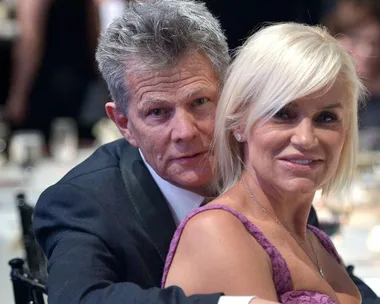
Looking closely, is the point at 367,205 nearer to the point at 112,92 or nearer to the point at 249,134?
the point at 112,92

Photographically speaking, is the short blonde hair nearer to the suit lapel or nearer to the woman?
the woman

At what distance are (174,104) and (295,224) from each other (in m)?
0.36

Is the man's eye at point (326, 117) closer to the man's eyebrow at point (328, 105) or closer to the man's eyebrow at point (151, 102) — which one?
the man's eyebrow at point (328, 105)

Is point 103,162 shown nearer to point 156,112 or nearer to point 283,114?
point 156,112

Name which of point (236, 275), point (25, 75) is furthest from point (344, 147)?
point (25, 75)

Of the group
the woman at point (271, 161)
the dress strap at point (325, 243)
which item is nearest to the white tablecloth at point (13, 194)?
the dress strap at point (325, 243)

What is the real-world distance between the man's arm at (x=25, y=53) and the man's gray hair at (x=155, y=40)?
14.0 feet

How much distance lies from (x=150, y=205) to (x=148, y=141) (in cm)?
15

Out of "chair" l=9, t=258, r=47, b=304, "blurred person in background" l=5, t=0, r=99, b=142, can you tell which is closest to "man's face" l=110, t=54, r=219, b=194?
"chair" l=9, t=258, r=47, b=304

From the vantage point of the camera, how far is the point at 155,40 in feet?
6.61

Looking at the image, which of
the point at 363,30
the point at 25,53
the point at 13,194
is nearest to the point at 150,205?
the point at 13,194

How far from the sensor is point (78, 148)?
5.36m

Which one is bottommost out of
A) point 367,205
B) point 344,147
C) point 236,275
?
point 367,205

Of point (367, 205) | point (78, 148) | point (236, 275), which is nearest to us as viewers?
point (236, 275)
